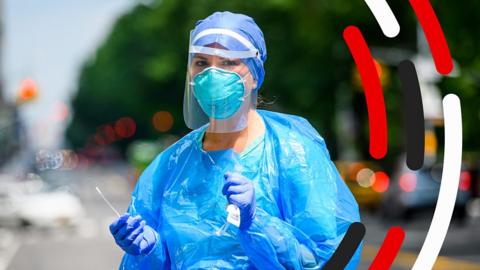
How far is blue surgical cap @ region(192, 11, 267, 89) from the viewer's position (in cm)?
382

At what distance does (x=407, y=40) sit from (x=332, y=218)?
3490 centimetres

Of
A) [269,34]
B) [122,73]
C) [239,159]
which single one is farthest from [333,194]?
[122,73]

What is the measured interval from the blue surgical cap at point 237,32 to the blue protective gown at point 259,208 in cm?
25

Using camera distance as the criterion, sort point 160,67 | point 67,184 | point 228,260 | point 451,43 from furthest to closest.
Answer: point 160,67
point 67,184
point 451,43
point 228,260

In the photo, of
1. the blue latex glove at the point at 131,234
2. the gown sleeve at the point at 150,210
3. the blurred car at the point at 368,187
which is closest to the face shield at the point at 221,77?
the gown sleeve at the point at 150,210

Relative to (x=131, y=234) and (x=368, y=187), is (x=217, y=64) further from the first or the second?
(x=368, y=187)

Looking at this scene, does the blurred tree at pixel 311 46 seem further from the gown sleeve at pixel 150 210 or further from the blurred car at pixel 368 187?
the gown sleeve at pixel 150 210

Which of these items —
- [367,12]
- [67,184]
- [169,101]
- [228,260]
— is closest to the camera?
[228,260]

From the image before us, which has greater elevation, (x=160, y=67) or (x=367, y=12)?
(x=367, y=12)

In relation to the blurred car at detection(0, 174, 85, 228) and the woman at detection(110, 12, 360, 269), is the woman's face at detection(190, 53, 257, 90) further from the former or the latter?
the blurred car at detection(0, 174, 85, 228)

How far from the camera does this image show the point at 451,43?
17.6 metres

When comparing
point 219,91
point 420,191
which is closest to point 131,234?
point 219,91

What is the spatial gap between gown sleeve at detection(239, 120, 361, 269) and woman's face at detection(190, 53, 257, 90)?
0.93ft

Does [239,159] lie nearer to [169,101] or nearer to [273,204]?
[273,204]
